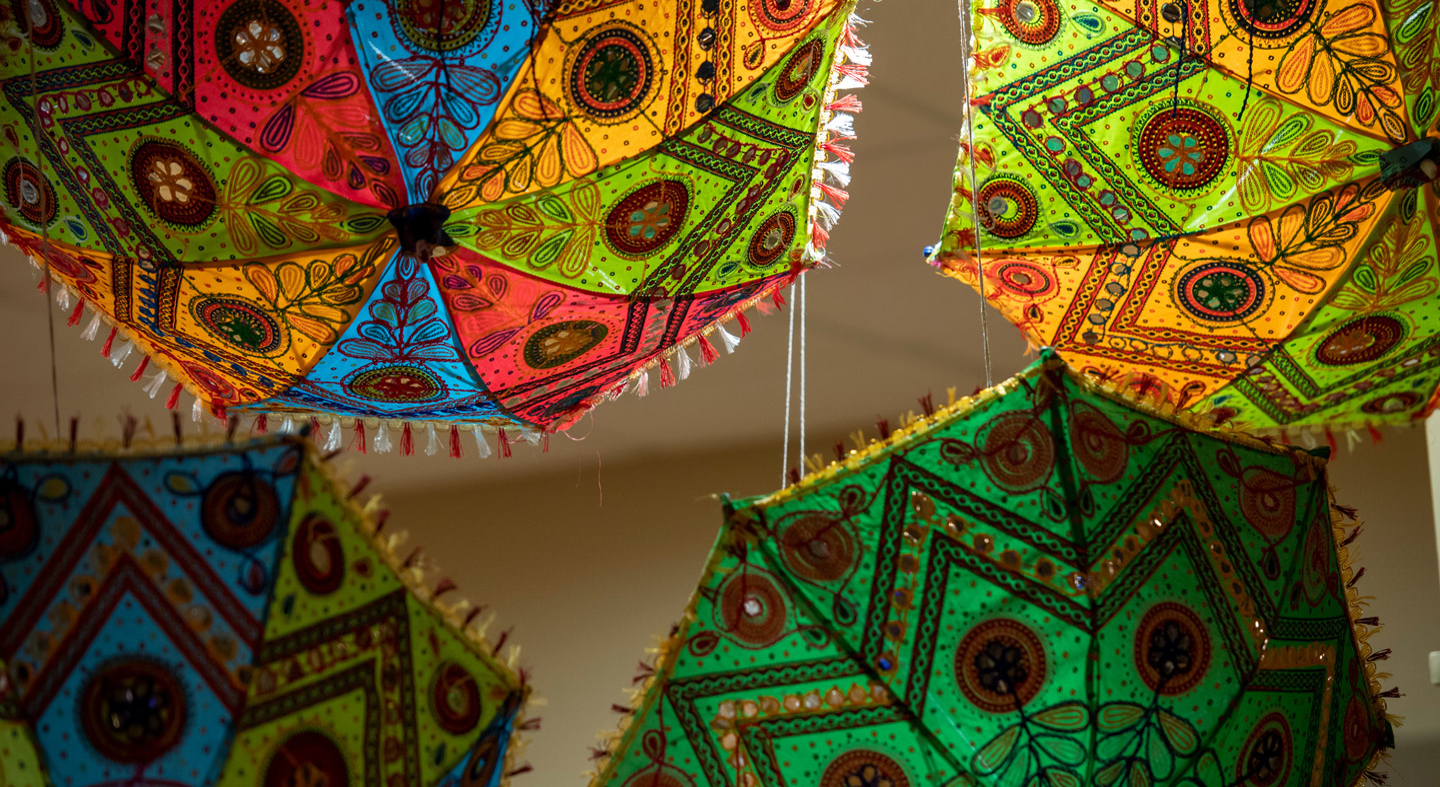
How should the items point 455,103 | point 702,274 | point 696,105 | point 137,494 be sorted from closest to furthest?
point 137,494, point 455,103, point 696,105, point 702,274

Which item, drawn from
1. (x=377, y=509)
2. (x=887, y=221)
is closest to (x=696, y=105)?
(x=377, y=509)

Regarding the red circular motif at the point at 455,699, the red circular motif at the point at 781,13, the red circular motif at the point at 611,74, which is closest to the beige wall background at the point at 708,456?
the red circular motif at the point at 781,13

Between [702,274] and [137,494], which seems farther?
[702,274]

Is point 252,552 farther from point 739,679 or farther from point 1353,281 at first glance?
point 1353,281

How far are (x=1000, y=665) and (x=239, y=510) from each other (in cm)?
103

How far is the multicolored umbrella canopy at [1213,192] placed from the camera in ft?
8.20

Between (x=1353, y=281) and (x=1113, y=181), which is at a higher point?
(x=1113, y=181)

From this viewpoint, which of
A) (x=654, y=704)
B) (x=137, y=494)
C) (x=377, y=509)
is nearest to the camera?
(x=137, y=494)

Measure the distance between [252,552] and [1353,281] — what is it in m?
1.93

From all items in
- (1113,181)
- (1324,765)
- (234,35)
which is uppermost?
(234,35)

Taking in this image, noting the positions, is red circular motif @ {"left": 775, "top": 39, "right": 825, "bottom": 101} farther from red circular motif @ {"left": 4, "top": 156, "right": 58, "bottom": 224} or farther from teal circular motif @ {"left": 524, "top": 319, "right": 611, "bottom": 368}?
red circular motif @ {"left": 4, "top": 156, "right": 58, "bottom": 224}

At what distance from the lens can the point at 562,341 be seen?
258 centimetres

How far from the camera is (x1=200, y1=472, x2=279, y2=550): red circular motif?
5.51 feet

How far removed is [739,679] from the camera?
2.08 metres
